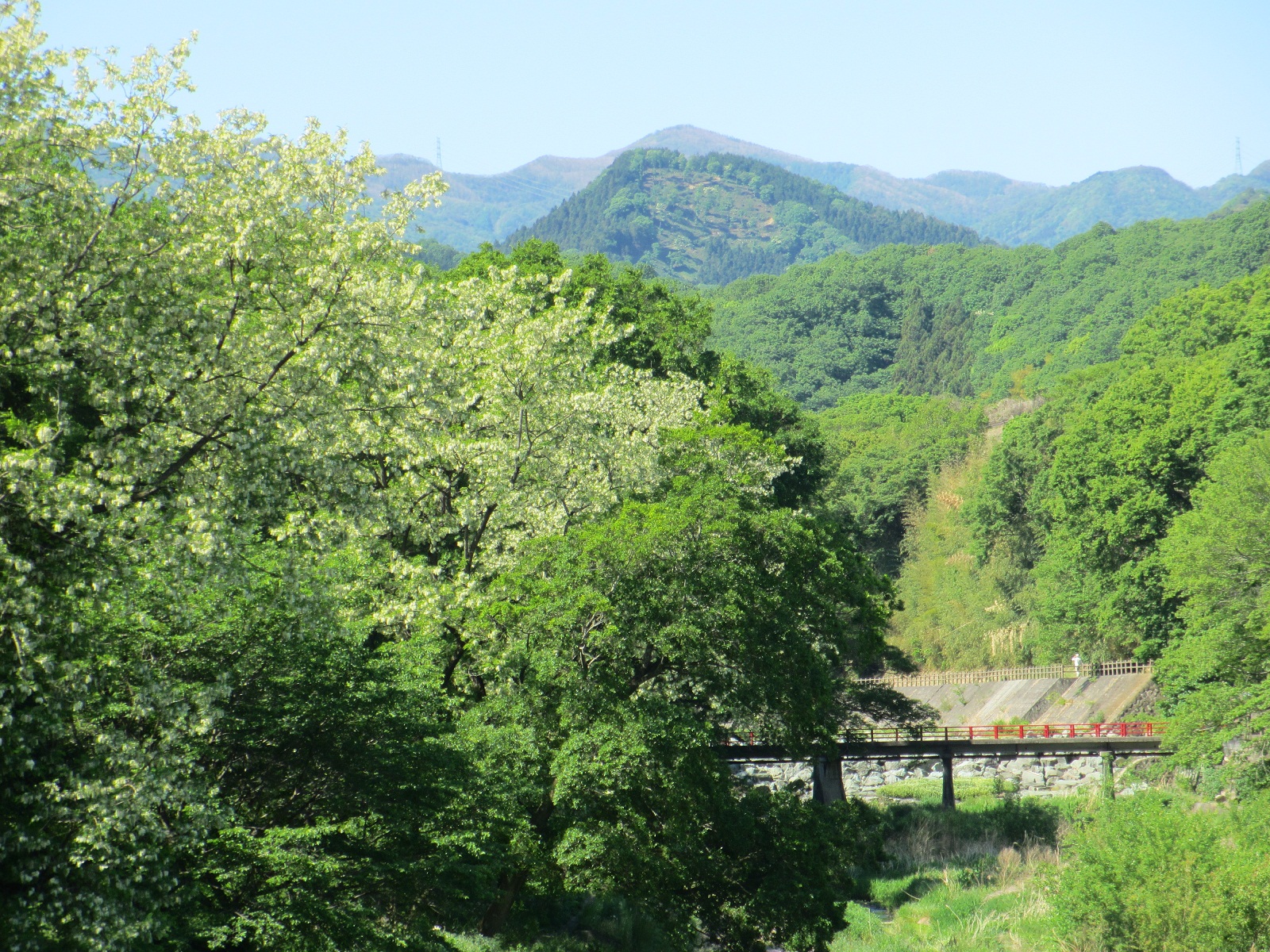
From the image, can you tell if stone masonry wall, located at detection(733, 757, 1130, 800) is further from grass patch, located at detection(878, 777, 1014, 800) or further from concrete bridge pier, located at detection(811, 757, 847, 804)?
concrete bridge pier, located at detection(811, 757, 847, 804)

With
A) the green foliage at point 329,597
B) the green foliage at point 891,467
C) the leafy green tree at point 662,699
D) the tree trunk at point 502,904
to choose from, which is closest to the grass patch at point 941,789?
the green foliage at point 891,467

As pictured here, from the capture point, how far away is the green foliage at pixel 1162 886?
21.2 metres

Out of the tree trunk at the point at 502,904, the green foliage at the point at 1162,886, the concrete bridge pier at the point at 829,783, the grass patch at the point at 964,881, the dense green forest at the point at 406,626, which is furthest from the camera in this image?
the concrete bridge pier at the point at 829,783

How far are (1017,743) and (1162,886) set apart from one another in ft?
83.4

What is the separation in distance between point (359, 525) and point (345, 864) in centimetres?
397

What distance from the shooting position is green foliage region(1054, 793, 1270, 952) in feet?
69.5

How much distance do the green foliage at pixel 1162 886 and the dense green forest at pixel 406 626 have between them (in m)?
0.08

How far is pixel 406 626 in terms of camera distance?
796 inches

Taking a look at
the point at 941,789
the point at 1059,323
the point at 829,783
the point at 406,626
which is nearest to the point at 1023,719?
the point at 941,789

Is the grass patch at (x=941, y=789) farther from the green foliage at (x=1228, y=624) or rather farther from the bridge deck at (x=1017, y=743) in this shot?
the green foliage at (x=1228, y=624)

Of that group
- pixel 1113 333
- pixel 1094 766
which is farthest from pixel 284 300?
pixel 1113 333

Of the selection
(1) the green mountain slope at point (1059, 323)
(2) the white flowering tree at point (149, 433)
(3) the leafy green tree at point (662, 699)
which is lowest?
(3) the leafy green tree at point (662, 699)

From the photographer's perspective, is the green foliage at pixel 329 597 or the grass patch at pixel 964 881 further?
the grass patch at pixel 964 881

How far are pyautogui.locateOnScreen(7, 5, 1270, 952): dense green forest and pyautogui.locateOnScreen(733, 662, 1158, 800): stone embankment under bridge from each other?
9782mm
